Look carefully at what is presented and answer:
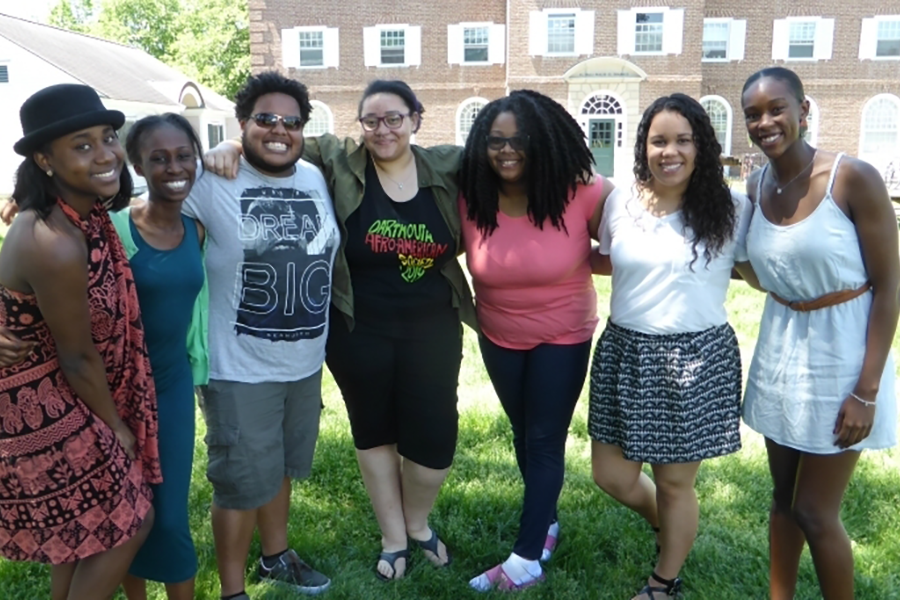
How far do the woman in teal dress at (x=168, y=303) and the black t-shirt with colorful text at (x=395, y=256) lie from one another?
28.4 inches

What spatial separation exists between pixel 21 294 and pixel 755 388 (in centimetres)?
252

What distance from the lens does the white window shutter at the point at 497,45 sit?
26.1m

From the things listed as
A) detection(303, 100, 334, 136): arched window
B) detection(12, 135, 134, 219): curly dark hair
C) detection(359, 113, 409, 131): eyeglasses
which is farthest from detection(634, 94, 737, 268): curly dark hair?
detection(303, 100, 334, 136): arched window

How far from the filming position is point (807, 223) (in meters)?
2.62

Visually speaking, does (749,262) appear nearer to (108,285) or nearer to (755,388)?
(755,388)

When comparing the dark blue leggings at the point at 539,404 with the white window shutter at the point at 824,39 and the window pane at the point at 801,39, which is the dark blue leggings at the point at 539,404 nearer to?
the window pane at the point at 801,39

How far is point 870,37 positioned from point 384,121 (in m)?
29.0

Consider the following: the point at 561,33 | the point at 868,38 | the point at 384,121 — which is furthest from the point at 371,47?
the point at 384,121

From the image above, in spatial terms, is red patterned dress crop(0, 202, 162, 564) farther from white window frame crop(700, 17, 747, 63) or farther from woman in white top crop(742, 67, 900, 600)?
white window frame crop(700, 17, 747, 63)

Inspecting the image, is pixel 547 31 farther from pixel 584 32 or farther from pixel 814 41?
pixel 814 41

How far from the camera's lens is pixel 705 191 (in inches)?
116

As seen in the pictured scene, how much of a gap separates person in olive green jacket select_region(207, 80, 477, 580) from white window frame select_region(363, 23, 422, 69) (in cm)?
2418

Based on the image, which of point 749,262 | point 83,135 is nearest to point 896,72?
point 749,262

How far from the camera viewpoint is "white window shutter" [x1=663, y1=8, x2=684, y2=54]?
2517cm
